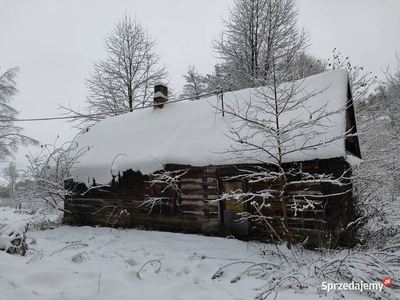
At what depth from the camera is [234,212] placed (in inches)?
300

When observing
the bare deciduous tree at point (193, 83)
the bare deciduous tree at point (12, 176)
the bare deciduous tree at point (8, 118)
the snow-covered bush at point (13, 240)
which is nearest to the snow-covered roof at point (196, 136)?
the bare deciduous tree at point (12, 176)

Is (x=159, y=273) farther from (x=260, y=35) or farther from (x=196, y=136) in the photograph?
(x=260, y=35)

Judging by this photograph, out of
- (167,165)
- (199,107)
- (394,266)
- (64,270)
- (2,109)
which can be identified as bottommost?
(394,266)

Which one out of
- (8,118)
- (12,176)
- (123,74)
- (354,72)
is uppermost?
(123,74)

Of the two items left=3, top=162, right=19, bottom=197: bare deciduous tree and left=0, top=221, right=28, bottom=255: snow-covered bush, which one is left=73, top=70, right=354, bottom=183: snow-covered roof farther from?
left=0, top=221, right=28, bottom=255: snow-covered bush

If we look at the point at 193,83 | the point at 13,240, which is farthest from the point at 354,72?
the point at 13,240

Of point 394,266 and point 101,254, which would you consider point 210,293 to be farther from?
point 101,254

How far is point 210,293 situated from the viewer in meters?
3.56

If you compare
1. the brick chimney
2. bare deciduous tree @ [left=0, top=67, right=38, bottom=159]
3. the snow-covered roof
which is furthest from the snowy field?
bare deciduous tree @ [left=0, top=67, right=38, bottom=159]

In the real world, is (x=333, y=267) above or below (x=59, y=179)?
below

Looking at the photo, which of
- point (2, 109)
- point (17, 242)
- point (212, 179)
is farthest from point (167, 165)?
point (2, 109)

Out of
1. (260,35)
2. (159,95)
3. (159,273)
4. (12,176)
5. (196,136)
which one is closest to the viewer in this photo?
(159,273)

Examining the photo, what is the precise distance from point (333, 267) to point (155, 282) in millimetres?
2952

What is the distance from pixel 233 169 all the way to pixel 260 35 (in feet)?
42.1
